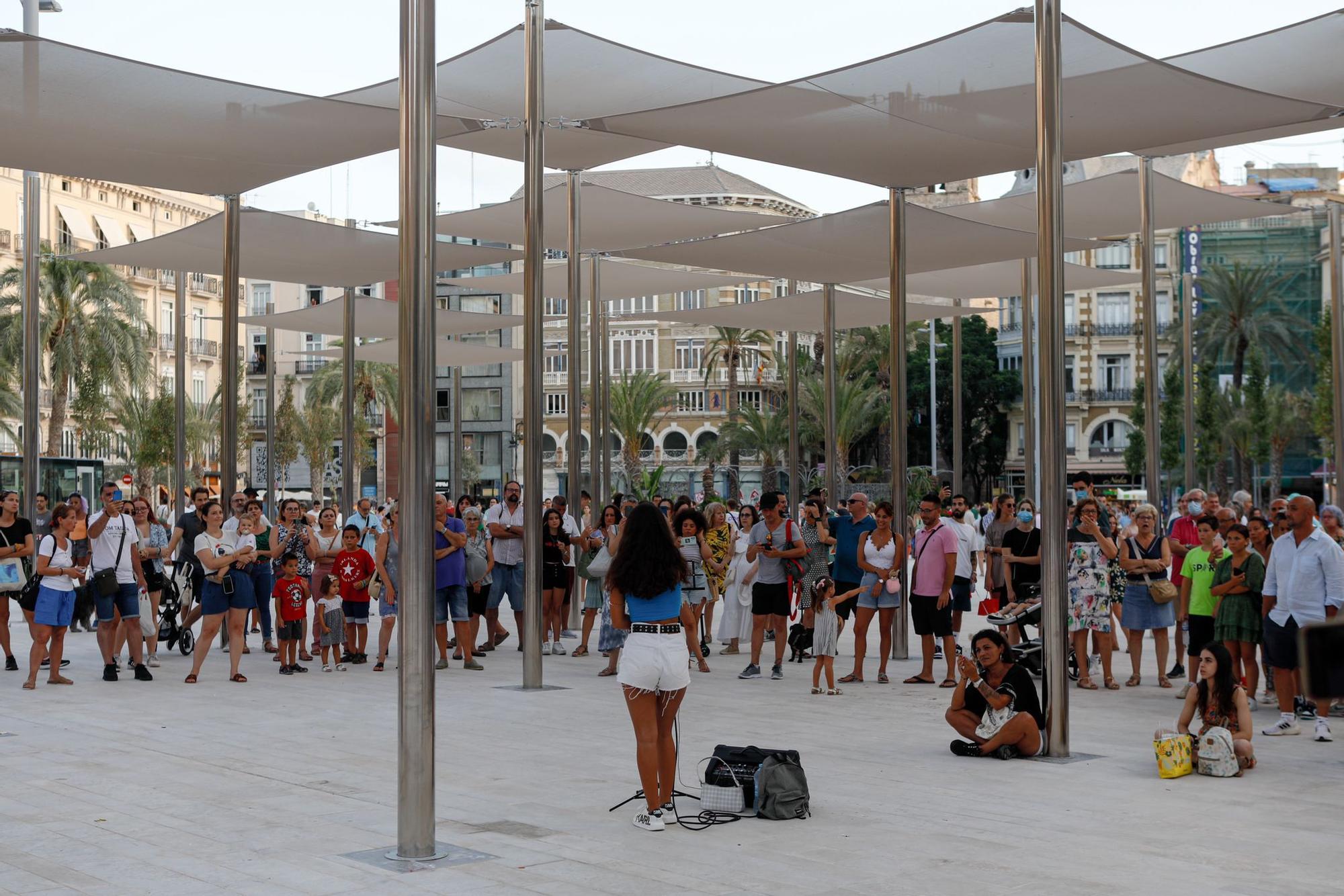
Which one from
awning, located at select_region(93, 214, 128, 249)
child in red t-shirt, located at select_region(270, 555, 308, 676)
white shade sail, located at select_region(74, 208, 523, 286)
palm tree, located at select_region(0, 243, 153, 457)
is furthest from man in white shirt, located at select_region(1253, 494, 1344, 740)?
awning, located at select_region(93, 214, 128, 249)

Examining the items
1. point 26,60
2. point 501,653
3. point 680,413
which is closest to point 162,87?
point 26,60

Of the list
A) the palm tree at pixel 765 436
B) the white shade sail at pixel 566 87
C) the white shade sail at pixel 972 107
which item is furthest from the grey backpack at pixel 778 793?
the palm tree at pixel 765 436

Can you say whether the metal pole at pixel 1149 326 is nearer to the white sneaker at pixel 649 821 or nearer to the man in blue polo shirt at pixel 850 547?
the man in blue polo shirt at pixel 850 547

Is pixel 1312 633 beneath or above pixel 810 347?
beneath

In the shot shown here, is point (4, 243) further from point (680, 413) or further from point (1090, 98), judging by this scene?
point (1090, 98)

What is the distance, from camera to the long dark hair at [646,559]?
7.27 metres

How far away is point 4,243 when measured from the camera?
5766 centimetres

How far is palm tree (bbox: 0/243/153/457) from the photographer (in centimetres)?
4397

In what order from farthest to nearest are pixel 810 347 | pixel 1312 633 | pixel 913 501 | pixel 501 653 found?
pixel 810 347 < pixel 913 501 < pixel 501 653 < pixel 1312 633

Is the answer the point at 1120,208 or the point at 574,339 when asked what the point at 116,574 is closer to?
the point at 574,339

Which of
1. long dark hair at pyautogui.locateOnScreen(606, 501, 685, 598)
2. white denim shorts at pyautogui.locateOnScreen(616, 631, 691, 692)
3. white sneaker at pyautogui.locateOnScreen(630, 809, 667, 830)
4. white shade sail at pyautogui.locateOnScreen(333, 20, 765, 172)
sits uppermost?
white shade sail at pyautogui.locateOnScreen(333, 20, 765, 172)

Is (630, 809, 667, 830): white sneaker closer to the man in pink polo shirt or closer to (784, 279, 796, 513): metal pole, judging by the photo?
the man in pink polo shirt

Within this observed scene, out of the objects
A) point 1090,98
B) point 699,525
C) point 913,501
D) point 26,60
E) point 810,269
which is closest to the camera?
point 26,60

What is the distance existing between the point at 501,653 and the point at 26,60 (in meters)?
7.83
